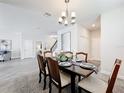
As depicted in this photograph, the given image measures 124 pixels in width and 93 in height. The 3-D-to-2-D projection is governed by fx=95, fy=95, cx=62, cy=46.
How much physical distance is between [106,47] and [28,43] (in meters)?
7.68

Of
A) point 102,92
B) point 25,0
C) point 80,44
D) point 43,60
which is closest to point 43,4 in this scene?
point 25,0

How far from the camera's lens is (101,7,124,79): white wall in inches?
134

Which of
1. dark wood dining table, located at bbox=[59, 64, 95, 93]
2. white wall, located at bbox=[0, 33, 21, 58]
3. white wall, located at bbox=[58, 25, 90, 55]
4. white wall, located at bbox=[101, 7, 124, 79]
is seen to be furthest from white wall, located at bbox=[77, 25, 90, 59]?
white wall, located at bbox=[0, 33, 21, 58]

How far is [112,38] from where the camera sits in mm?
3664

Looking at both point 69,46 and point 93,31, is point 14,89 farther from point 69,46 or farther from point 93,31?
point 93,31

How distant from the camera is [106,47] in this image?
386 centimetres

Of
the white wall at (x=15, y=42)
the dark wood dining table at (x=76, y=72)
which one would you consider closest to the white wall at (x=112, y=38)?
the dark wood dining table at (x=76, y=72)

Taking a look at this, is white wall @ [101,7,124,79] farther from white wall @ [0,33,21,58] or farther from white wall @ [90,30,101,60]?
white wall @ [0,33,21,58]

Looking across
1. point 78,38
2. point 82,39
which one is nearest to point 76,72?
point 78,38

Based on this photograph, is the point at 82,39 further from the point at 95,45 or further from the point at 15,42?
the point at 15,42

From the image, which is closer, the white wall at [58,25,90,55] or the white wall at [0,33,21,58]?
the white wall at [58,25,90,55]

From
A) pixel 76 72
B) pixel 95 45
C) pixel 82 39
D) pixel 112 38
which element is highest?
pixel 82 39

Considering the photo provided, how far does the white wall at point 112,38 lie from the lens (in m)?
3.41

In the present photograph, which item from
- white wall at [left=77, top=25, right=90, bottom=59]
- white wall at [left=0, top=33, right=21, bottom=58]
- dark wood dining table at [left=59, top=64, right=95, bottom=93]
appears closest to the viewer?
dark wood dining table at [left=59, top=64, right=95, bottom=93]
